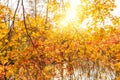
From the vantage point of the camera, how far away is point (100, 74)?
9.68 metres

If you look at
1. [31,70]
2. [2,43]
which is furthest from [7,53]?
[31,70]

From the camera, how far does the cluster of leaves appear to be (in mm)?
Result: 9258

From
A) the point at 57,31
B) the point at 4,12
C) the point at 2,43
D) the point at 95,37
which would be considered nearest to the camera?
the point at 4,12

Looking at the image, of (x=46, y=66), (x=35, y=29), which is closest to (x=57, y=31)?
(x=35, y=29)

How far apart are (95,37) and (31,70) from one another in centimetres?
313

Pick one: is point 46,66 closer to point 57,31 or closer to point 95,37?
point 57,31

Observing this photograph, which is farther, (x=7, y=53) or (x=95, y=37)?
(x=95, y=37)

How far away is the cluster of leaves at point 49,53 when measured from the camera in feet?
30.4

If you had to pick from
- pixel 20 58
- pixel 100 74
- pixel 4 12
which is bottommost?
pixel 100 74

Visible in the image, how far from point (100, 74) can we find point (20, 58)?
3.00 m

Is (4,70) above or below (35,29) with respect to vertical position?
below

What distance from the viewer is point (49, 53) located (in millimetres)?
11000

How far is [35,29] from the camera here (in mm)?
9875

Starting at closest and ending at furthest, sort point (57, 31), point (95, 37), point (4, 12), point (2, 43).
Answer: point (4, 12) → point (2, 43) → point (57, 31) → point (95, 37)
